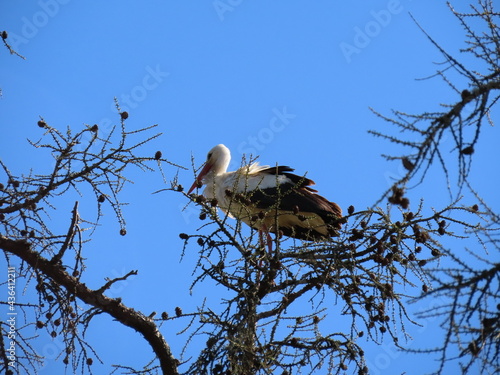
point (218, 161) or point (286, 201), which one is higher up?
point (218, 161)

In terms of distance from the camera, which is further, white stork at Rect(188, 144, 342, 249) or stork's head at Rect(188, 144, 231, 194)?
stork's head at Rect(188, 144, 231, 194)

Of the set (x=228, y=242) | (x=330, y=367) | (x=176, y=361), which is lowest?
(x=330, y=367)

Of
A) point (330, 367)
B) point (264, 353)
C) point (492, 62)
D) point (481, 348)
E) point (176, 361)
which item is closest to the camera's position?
point (481, 348)

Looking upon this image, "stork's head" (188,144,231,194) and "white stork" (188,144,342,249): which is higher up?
"stork's head" (188,144,231,194)

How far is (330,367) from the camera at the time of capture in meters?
3.89

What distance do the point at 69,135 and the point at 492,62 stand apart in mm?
2280

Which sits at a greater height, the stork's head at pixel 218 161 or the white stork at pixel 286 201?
the stork's head at pixel 218 161

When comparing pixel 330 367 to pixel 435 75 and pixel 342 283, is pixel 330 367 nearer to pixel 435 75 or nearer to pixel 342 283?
pixel 342 283

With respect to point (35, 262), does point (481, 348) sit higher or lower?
lower

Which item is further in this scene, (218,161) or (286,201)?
(218,161)

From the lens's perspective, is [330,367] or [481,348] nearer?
[481,348]

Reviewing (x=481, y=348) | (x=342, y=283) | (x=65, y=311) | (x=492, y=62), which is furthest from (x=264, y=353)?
(x=492, y=62)

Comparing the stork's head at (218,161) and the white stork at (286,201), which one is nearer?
the white stork at (286,201)

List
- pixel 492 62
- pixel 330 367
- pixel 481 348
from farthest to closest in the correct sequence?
pixel 330 367 < pixel 492 62 < pixel 481 348
